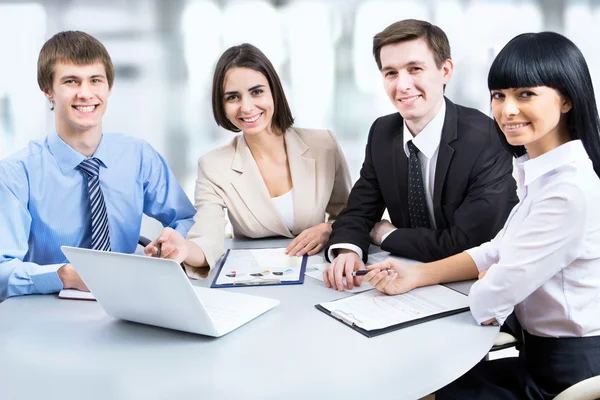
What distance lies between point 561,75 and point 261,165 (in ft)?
4.42

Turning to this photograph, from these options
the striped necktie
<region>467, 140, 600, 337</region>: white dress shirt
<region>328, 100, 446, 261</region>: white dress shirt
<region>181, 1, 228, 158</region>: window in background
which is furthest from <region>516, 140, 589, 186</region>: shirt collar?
<region>181, 1, 228, 158</region>: window in background

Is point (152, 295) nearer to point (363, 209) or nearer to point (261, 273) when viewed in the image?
point (261, 273)

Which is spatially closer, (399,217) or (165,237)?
(165,237)

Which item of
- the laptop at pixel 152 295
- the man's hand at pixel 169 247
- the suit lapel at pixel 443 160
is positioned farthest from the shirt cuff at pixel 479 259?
the man's hand at pixel 169 247

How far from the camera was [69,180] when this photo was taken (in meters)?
2.06

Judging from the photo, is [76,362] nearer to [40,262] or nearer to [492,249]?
[40,262]

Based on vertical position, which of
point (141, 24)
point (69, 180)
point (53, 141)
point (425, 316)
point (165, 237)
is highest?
point (141, 24)

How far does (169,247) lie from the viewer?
1838 millimetres

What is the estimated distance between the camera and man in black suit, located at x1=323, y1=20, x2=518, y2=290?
200 cm

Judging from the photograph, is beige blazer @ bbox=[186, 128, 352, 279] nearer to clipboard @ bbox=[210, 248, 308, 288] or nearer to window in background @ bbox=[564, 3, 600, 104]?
clipboard @ bbox=[210, 248, 308, 288]

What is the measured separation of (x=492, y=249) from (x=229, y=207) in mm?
1075

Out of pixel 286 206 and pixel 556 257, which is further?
pixel 286 206

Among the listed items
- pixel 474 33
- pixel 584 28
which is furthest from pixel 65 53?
pixel 584 28

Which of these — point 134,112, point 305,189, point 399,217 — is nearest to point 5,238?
point 305,189
